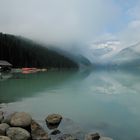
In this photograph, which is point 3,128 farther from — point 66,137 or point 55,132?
point 66,137

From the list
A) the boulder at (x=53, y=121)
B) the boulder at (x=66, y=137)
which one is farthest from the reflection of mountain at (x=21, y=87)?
the boulder at (x=66, y=137)

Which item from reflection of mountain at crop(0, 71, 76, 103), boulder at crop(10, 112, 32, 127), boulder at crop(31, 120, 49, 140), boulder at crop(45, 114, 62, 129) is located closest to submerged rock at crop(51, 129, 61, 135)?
boulder at crop(45, 114, 62, 129)

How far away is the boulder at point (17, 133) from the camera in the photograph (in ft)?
41.9

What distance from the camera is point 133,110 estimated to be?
24.1 m

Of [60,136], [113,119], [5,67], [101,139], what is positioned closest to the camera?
[101,139]

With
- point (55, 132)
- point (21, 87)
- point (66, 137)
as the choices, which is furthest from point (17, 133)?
Answer: point (21, 87)

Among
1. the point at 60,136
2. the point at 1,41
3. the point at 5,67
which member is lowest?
the point at 60,136

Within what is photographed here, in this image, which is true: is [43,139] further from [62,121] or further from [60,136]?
[62,121]

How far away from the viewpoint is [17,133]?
508 inches

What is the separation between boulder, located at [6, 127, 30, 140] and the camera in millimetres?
12773

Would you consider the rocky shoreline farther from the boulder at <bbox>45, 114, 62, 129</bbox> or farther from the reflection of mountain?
the reflection of mountain

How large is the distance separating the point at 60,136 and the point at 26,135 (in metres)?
2.24

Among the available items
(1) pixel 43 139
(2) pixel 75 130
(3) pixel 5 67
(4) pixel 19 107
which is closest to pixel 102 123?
(2) pixel 75 130

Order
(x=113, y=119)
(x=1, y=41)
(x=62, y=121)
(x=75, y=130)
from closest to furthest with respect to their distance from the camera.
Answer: (x=75, y=130)
(x=62, y=121)
(x=113, y=119)
(x=1, y=41)
